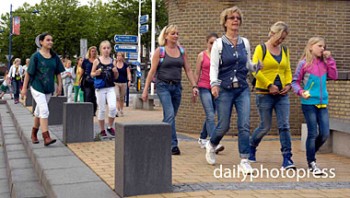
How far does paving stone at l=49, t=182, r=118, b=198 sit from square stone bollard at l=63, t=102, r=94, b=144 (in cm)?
313

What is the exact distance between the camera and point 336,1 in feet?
34.1

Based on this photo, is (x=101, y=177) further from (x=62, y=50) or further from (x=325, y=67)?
(x=62, y=50)

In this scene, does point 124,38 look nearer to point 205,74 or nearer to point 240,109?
point 205,74

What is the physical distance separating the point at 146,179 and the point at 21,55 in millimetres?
59975

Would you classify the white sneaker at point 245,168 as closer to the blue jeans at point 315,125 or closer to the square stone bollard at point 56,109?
the blue jeans at point 315,125

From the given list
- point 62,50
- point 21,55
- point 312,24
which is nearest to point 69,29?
point 62,50

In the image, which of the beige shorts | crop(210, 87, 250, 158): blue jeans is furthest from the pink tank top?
the beige shorts

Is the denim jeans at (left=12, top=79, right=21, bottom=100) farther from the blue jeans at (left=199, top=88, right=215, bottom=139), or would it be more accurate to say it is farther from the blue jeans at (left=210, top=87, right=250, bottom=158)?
the blue jeans at (left=210, top=87, right=250, bottom=158)

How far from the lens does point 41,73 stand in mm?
7887

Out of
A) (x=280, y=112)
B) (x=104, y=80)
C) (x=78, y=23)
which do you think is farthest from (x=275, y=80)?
(x=78, y=23)

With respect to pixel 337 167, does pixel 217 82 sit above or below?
above

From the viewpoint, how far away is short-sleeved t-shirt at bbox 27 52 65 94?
25.8 feet

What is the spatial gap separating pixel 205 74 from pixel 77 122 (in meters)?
2.22

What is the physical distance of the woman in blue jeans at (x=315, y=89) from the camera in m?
6.06
